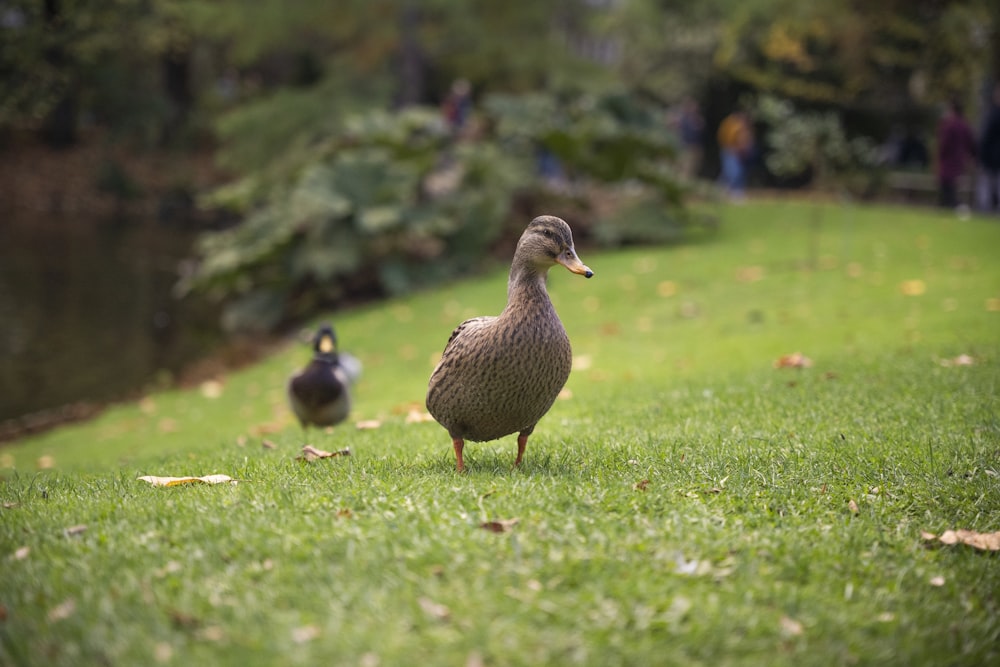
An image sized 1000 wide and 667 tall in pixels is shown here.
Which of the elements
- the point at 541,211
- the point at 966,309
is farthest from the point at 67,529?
the point at 541,211

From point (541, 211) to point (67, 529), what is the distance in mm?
18402

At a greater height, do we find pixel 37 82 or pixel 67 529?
pixel 37 82

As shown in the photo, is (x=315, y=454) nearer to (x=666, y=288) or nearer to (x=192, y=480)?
(x=192, y=480)

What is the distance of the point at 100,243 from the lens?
27875mm

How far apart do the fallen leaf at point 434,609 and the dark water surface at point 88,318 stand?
11386 millimetres

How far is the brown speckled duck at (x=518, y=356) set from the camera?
5059 mm

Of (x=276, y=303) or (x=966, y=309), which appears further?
(x=276, y=303)

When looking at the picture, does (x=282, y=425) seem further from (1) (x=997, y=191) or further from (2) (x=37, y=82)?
(1) (x=997, y=191)

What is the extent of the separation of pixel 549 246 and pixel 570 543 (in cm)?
173

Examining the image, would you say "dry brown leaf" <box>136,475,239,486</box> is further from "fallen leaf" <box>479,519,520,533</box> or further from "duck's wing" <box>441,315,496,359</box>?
"fallen leaf" <box>479,519,520,533</box>

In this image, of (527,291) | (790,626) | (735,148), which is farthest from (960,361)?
(735,148)

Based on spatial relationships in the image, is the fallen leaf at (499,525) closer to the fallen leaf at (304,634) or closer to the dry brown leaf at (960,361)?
the fallen leaf at (304,634)

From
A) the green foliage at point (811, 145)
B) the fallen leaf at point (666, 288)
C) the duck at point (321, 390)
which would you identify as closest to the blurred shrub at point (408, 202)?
the green foliage at point (811, 145)

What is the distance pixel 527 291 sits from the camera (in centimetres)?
517
